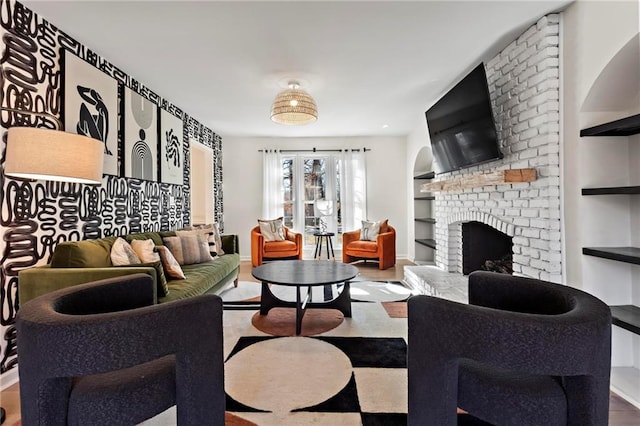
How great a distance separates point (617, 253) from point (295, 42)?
2778 mm

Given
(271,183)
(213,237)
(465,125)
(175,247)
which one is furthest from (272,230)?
(465,125)

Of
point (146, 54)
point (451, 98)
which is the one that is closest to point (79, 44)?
point (146, 54)

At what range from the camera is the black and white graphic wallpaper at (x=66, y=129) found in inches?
83.8

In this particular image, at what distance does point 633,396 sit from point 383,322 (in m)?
1.68

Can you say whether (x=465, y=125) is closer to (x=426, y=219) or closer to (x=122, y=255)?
(x=426, y=219)

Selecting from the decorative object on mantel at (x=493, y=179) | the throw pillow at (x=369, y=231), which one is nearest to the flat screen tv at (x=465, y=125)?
the decorative object on mantel at (x=493, y=179)

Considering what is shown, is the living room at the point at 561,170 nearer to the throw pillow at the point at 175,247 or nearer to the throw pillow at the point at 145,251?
the throw pillow at the point at 145,251

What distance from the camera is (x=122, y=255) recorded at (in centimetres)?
249

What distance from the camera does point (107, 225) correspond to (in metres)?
3.06

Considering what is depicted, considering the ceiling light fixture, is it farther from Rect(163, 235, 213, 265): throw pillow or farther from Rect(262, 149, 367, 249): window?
Rect(262, 149, 367, 249): window

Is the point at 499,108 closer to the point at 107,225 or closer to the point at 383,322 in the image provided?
the point at 383,322

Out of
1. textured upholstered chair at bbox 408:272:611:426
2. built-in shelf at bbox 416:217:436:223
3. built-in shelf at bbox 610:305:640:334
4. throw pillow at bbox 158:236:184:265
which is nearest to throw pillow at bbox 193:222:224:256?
throw pillow at bbox 158:236:184:265

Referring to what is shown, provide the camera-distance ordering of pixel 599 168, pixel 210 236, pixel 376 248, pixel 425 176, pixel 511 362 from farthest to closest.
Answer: pixel 425 176, pixel 376 248, pixel 210 236, pixel 599 168, pixel 511 362

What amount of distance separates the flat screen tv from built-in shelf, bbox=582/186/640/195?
81cm
